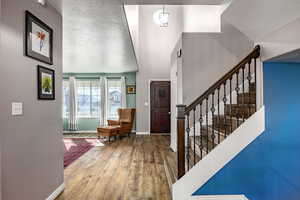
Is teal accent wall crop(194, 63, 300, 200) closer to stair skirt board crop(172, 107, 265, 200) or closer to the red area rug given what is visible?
stair skirt board crop(172, 107, 265, 200)

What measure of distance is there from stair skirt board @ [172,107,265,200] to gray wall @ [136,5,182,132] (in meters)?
5.52

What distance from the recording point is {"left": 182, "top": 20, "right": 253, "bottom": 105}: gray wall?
3895 mm

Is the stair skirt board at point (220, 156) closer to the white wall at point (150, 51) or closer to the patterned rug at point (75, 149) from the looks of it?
the patterned rug at point (75, 149)

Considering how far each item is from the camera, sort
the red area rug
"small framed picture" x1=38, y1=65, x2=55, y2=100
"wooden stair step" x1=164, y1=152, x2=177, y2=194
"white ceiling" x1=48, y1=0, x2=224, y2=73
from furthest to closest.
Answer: the red area rug
"wooden stair step" x1=164, y1=152, x2=177, y2=194
"white ceiling" x1=48, y1=0, x2=224, y2=73
"small framed picture" x1=38, y1=65, x2=55, y2=100

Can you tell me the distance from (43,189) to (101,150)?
9.47ft

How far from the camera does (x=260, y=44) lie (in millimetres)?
2451

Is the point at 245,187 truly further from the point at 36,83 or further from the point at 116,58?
the point at 116,58

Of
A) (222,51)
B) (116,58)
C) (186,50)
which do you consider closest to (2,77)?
(186,50)

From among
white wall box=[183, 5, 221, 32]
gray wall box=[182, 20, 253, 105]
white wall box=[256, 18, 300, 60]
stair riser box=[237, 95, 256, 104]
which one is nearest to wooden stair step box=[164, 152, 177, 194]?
gray wall box=[182, 20, 253, 105]

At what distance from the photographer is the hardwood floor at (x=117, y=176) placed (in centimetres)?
266

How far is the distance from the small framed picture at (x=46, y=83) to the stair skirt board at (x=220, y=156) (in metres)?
1.90

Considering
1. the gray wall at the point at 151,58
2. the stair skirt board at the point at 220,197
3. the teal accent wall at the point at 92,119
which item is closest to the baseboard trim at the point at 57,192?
the stair skirt board at the point at 220,197

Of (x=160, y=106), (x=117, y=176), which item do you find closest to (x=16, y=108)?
(x=117, y=176)

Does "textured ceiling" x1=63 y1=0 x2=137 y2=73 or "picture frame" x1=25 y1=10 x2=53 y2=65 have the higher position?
"textured ceiling" x1=63 y1=0 x2=137 y2=73
